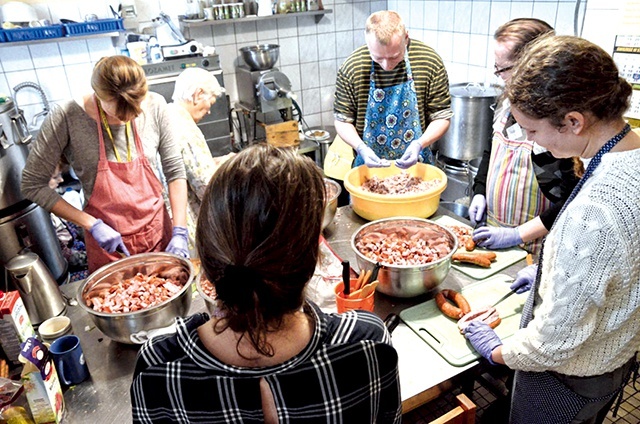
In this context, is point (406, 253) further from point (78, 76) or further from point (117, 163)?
point (78, 76)

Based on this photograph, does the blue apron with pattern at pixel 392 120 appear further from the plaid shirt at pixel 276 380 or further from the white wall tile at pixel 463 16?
the plaid shirt at pixel 276 380

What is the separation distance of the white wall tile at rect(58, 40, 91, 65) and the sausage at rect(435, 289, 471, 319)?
12.3 ft

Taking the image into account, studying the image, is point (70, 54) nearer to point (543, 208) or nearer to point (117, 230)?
point (117, 230)

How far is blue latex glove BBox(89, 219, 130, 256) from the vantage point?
6.61 ft

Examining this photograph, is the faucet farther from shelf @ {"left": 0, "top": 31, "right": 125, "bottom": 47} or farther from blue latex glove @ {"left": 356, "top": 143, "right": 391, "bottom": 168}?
blue latex glove @ {"left": 356, "top": 143, "right": 391, "bottom": 168}

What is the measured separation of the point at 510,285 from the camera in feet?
5.85

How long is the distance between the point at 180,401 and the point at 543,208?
177 cm

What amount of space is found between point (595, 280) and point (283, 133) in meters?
3.57

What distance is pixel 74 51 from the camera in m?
3.99

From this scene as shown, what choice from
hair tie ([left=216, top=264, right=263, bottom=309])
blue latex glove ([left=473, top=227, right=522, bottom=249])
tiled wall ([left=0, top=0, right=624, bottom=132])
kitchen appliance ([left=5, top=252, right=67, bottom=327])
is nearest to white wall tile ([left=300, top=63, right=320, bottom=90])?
tiled wall ([left=0, top=0, right=624, bottom=132])

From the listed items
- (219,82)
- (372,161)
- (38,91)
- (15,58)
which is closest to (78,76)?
(38,91)

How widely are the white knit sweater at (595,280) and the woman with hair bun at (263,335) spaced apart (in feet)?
1.62

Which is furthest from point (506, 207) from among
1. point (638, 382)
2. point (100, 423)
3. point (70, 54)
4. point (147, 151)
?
point (70, 54)

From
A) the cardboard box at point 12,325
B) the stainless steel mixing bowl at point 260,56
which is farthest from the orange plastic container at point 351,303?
the stainless steel mixing bowl at point 260,56
